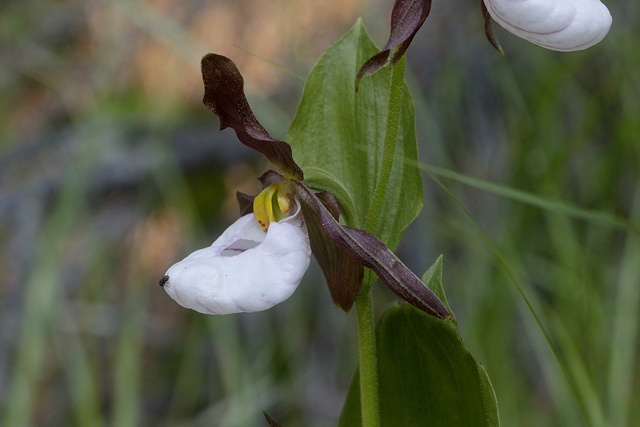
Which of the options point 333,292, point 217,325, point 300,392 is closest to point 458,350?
point 333,292

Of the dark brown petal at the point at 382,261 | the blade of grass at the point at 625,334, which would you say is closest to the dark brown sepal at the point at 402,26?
the dark brown petal at the point at 382,261

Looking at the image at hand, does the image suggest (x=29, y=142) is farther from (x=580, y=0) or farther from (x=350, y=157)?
(x=580, y=0)

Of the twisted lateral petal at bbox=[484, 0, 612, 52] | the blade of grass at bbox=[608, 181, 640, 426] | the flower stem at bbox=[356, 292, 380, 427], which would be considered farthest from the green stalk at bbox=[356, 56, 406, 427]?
the blade of grass at bbox=[608, 181, 640, 426]

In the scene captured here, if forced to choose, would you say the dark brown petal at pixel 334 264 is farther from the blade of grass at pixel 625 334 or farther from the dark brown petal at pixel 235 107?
the blade of grass at pixel 625 334

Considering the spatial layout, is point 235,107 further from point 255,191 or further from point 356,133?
point 255,191

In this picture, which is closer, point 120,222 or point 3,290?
point 3,290

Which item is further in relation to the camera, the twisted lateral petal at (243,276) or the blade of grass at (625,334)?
the blade of grass at (625,334)

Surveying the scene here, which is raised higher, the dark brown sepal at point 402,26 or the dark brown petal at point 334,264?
the dark brown sepal at point 402,26
